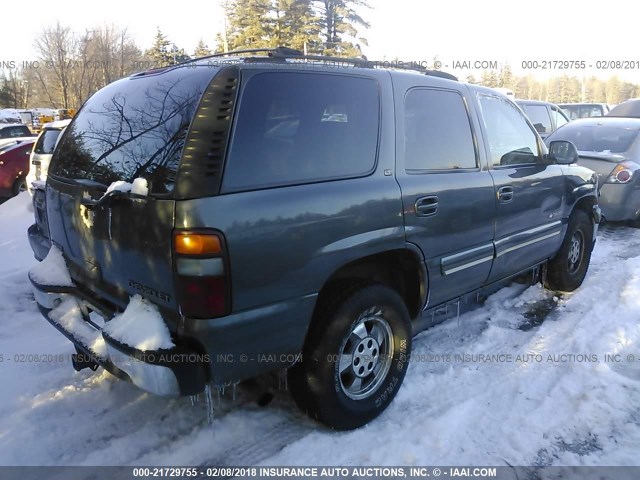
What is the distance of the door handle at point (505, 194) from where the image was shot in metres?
3.62

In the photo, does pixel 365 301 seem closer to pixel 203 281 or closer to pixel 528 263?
pixel 203 281

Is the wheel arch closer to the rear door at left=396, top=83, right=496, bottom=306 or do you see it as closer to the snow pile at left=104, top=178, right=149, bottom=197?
the rear door at left=396, top=83, right=496, bottom=306

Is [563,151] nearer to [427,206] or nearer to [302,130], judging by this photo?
[427,206]

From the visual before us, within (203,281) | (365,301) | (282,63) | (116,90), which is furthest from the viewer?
(116,90)

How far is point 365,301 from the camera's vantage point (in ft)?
8.91

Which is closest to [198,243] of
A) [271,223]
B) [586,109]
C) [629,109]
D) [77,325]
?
[271,223]

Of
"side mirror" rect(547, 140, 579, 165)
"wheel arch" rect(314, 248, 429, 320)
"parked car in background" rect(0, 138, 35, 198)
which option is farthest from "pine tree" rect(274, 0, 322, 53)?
"wheel arch" rect(314, 248, 429, 320)

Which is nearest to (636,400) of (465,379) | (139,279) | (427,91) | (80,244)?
(465,379)

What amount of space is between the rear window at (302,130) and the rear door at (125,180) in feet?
0.83

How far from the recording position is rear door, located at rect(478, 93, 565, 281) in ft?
12.2

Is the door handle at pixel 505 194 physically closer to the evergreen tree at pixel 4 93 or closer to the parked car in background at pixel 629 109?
the parked car in background at pixel 629 109

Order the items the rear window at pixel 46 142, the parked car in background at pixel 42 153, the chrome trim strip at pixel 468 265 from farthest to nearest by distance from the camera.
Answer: the rear window at pixel 46 142, the parked car in background at pixel 42 153, the chrome trim strip at pixel 468 265

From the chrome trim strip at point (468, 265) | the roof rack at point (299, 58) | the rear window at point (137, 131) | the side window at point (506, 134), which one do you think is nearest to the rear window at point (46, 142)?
the rear window at point (137, 131)

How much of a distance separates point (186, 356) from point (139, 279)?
17.7 inches
